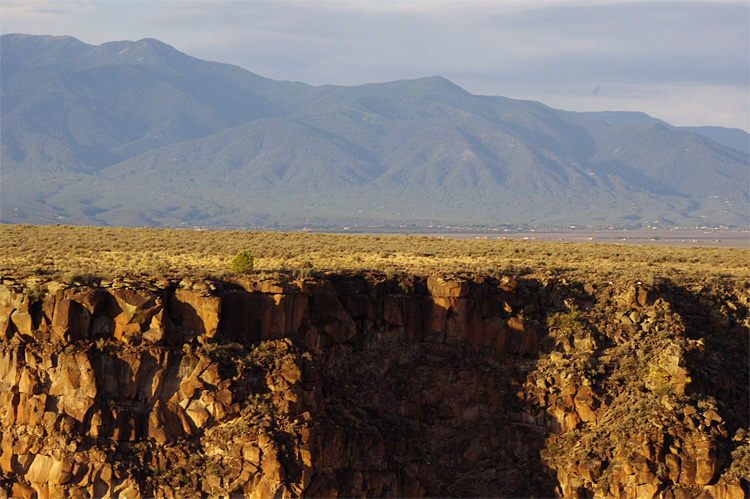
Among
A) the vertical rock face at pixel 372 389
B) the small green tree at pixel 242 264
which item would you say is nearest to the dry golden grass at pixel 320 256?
the small green tree at pixel 242 264

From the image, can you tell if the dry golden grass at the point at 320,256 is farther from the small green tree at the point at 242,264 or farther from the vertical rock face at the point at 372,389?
the vertical rock face at the point at 372,389

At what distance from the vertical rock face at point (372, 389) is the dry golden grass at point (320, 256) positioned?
268 cm

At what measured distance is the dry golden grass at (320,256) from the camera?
43.4 m

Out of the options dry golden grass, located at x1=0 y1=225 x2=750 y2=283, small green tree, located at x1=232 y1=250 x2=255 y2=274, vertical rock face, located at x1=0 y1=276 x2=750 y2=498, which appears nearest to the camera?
vertical rock face, located at x1=0 y1=276 x2=750 y2=498

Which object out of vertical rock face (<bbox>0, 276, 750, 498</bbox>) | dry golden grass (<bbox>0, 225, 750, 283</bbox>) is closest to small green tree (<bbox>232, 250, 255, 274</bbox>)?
dry golden grass (<bbox>0, 225, 750, 283</bbox>)

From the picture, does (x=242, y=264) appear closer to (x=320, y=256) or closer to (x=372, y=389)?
(x=372, y=389)

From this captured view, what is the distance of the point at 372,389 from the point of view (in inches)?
1529

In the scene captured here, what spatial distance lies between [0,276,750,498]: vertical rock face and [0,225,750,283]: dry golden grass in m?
2.68

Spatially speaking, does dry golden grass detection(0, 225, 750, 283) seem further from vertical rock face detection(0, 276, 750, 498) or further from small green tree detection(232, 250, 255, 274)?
vertical rock face detection(0, 276, 750, 498)

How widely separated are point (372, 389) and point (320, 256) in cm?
1519

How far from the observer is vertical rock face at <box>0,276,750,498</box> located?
110 ft

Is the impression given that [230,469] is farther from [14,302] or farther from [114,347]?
[14,302]

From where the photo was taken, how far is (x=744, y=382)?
42.0 meters

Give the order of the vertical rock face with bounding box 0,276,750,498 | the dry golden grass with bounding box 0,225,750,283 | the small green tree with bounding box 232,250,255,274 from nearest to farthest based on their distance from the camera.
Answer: the vertical rock face with bounding box 0,276,750,498 → the small green tree with bounding box 232,250,255,274 → the dry golden grass with bounding box 0,225,750,283
